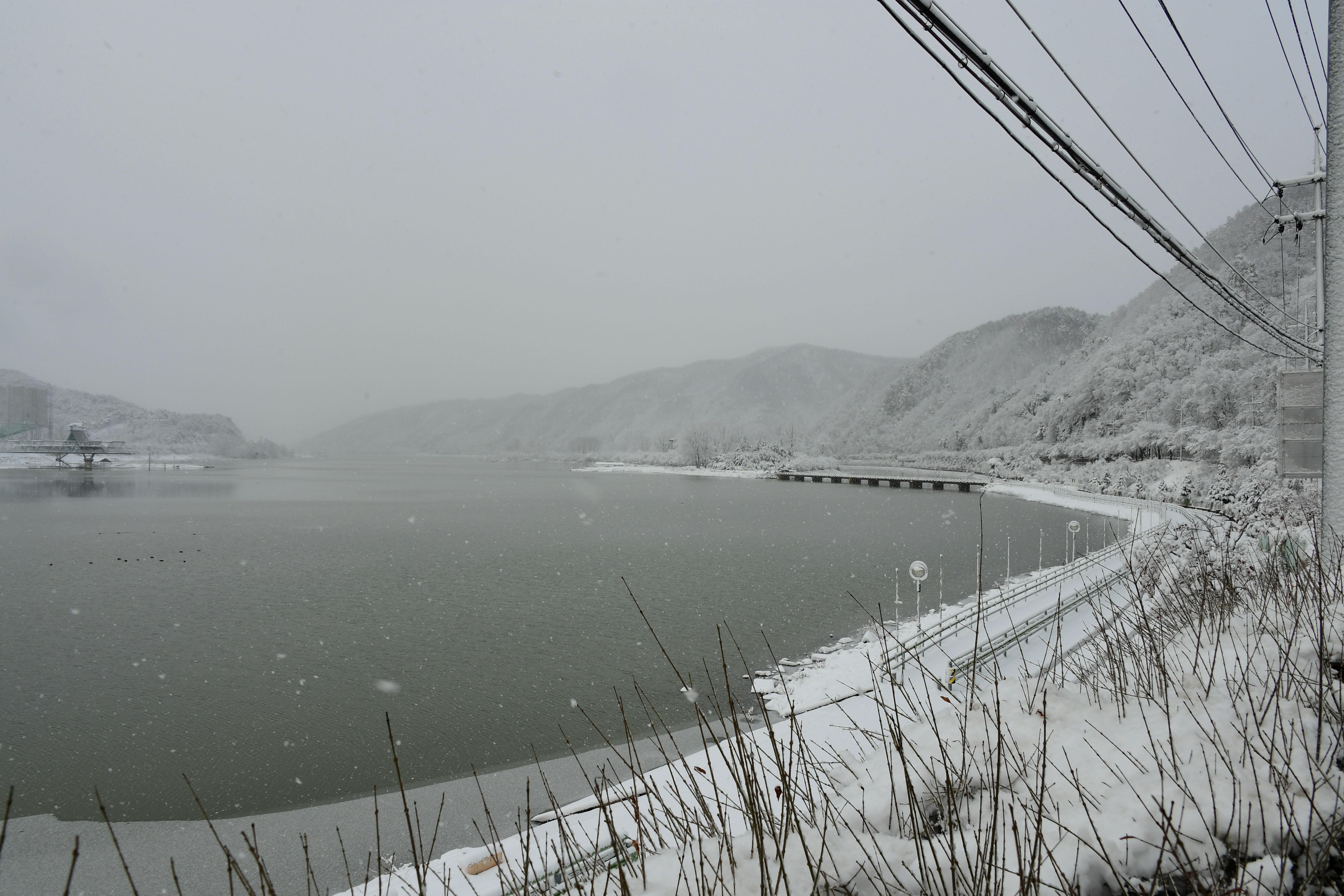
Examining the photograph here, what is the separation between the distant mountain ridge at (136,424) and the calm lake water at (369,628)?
13823 cm

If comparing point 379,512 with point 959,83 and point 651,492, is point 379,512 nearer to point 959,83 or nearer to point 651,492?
point 651,492

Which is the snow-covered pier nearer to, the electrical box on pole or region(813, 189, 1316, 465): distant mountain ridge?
the electrical box on pole

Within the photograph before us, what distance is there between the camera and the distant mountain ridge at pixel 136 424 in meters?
154

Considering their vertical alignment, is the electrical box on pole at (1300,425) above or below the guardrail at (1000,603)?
above

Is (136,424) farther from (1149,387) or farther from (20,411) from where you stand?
(1149,387)

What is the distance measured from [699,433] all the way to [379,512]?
294ft

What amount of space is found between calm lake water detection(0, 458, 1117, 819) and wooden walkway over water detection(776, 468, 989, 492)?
31.2 m

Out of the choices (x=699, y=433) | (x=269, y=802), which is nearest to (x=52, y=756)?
(x=269, y=802)

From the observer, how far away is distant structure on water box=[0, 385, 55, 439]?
132 m

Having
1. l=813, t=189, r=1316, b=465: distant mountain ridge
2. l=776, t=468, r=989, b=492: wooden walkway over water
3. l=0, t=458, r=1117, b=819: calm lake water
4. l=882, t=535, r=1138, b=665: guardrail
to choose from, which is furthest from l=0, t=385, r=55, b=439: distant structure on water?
l=882, t=535, r=1138, b=665: guardrail

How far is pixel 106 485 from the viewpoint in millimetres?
72688

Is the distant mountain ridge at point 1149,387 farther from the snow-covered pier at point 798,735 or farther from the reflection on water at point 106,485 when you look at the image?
the reflection on water at point 106,485

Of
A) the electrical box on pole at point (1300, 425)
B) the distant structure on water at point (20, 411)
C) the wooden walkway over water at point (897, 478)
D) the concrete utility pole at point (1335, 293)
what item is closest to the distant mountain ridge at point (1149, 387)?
the electrical box on pole at point (1300, 425)

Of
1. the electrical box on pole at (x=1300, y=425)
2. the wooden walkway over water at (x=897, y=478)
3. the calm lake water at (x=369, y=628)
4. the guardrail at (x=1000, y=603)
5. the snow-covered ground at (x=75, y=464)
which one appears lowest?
the calm lake water at (x=369, y=628)
